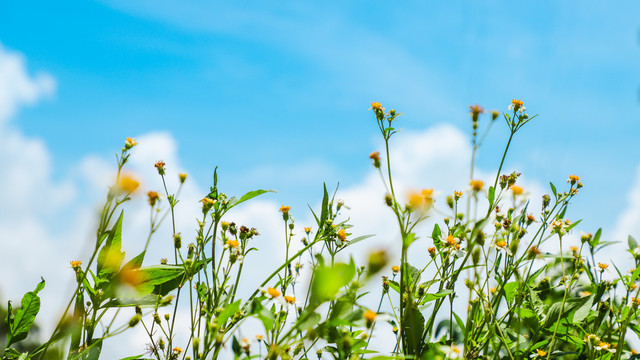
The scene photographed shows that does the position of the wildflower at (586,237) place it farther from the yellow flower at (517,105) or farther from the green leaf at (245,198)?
the green leaf at (245,198)

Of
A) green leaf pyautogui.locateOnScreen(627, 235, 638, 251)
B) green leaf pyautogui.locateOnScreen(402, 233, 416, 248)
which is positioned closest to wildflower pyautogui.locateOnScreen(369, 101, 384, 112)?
green leaf pyautogui.locateOnScreen(402, 233, 416, 248)

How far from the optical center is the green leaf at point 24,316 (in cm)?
115

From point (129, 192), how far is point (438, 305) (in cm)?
80

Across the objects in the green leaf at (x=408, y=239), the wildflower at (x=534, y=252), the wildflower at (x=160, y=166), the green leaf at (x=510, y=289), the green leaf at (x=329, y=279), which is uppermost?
the wildflower at (x=160, y=166)

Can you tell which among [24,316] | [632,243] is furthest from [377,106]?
[632,243]

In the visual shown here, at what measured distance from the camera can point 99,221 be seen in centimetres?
109

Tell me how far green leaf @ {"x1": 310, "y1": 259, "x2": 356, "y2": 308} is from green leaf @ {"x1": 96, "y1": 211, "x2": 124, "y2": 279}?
68 cm

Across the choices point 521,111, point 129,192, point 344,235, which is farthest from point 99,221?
point 521,111

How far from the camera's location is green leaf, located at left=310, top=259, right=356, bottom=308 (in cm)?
57

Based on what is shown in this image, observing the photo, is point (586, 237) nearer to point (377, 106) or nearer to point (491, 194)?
point (491, 194)

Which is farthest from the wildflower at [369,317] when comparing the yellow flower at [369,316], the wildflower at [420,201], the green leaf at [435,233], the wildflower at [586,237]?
the wildflower at [586,237]

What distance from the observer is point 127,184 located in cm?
112

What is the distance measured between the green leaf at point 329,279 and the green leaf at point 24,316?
819mm

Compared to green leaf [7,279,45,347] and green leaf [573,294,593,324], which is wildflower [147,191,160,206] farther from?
green leaf [573,294,593,324]
